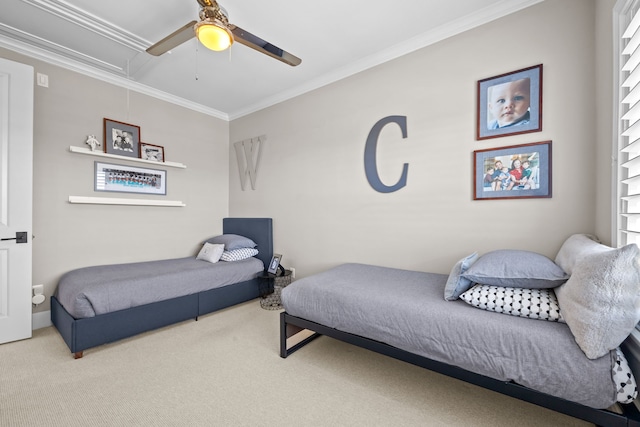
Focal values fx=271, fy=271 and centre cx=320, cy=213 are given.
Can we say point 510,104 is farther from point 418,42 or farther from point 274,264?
point 274,264

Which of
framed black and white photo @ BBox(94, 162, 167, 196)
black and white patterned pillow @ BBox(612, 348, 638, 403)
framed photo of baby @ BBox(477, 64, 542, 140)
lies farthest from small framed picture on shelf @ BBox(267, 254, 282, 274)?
black and white patterned pillow @ BBox(612, 348, 638, 403)

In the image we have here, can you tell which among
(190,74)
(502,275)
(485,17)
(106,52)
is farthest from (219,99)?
(502,275)

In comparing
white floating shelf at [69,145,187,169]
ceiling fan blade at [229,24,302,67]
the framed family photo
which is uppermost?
ceiling fan blade at [229,24,302,67]

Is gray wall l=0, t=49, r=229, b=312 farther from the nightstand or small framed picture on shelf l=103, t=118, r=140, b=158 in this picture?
the nightstand

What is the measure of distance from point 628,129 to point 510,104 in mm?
895

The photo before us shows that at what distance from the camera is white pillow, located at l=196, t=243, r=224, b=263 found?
3482 millimetres

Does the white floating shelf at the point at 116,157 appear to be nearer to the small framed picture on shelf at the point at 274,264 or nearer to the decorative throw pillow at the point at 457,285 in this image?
the small framed picture on shelf at the point at 274,264

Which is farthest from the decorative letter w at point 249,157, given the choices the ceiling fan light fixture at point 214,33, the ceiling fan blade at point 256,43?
the ceiling fan light fixture at point 214,33

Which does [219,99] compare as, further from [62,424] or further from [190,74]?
[62,424]

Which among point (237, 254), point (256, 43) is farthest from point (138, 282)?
point (256, 43)

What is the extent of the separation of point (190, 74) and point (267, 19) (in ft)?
4.63

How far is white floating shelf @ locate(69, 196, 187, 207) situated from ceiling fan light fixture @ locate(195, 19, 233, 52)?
241 centimetres

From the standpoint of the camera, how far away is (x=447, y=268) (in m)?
2.45

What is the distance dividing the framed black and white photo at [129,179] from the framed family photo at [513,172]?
12.4ft
